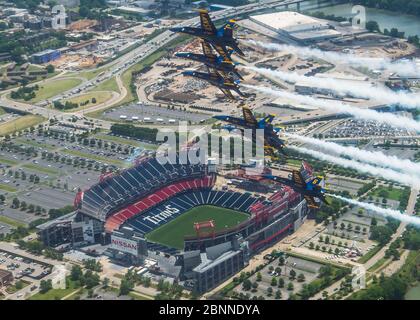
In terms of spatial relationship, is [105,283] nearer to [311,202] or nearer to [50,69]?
[311,202]

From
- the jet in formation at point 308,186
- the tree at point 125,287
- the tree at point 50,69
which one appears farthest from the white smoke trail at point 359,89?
the tree at point 50,69

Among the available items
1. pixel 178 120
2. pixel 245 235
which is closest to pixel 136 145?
pixel 178 120

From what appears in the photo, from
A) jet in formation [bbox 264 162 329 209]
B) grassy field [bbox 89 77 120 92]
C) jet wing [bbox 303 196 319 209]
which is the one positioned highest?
jet in formation [bbox 264 162 329 209]

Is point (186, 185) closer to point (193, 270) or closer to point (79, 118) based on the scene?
point (193, 270)

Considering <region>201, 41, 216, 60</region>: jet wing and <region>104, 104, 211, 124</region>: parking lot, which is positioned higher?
<region>201, 41, 216, 60</region>: jet wing

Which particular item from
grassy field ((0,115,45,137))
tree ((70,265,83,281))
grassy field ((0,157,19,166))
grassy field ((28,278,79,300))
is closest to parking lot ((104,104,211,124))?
grassy field ((0,115,45,137))

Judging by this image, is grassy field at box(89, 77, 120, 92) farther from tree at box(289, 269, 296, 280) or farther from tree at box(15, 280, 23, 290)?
tree at box(289, 269, 296, 280)

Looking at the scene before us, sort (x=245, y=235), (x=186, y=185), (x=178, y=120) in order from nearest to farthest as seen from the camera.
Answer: (x=245, y=235), (x=186, y=185), (x=178, y=120)
